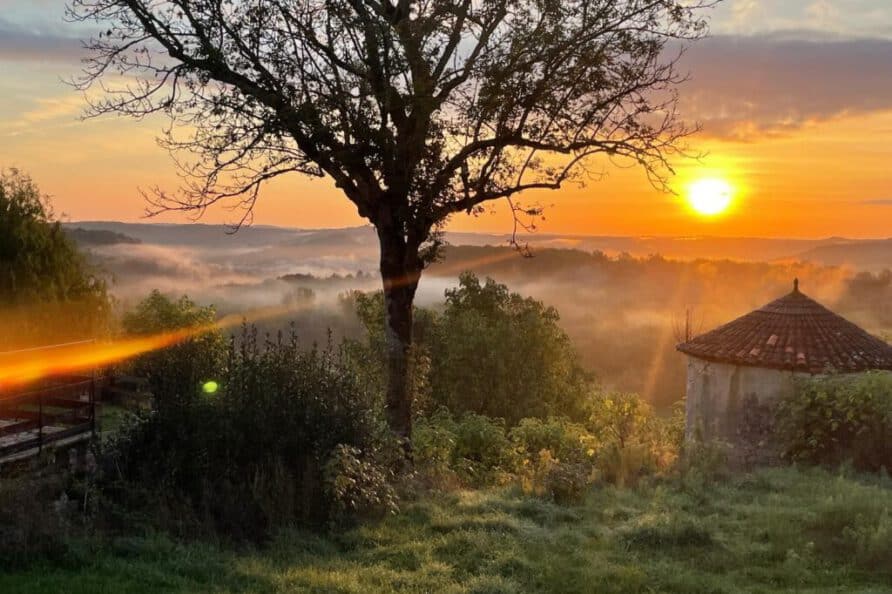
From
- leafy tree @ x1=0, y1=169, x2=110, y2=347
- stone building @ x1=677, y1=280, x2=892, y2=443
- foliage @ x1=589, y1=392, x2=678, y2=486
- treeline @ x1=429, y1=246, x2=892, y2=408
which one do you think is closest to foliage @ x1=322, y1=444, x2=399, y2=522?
foliage @ x1=589, y1=392, x2=678, y2=486

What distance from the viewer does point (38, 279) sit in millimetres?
20906

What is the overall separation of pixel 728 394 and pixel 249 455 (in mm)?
13875

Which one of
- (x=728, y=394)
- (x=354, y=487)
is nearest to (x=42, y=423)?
(x=354, y=487)

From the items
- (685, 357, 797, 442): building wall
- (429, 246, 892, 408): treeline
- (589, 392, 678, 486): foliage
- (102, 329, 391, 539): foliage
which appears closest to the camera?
(102, 329, 391, 539): foliage

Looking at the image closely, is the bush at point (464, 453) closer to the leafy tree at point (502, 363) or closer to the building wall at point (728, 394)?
the building wall at point (728, 394)

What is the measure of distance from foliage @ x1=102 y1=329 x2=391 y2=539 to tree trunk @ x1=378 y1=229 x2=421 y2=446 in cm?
372

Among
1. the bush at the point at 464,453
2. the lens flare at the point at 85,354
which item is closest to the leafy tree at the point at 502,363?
the lens flare at the point at 85,354

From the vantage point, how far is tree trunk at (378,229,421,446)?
1273 centimetres

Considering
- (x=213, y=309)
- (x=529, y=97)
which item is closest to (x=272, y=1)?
(x=529, y=97)

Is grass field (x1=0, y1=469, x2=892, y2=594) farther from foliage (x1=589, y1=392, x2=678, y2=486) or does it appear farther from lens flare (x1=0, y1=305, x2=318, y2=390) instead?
lens flare (x1=0, y1=305, x2=318, y2=390)

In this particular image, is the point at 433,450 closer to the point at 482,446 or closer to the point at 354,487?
the point at 482,446

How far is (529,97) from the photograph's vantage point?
12.2m

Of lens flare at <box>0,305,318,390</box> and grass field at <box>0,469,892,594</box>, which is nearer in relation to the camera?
grass field at <box>0,469,892,594</box>

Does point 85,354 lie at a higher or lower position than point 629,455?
higher
